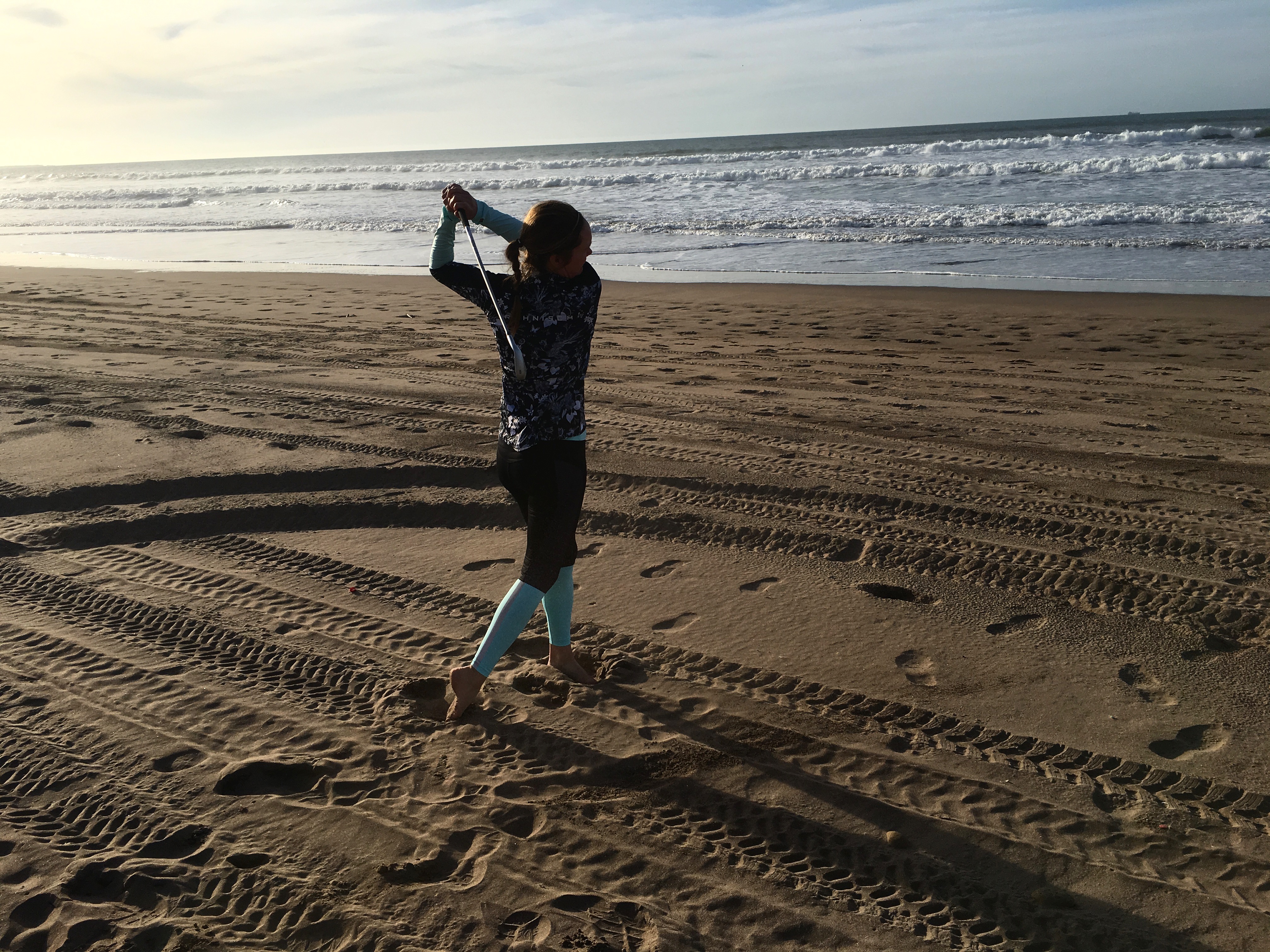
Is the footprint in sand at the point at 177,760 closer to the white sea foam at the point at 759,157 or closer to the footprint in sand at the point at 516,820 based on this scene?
the footprint in sand at the point at 516,820

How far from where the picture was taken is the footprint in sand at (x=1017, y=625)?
370cm

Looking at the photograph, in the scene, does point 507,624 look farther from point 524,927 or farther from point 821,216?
point 821,216

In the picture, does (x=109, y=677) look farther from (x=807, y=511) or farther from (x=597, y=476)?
(x=807, y=511)

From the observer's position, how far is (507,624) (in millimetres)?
3080

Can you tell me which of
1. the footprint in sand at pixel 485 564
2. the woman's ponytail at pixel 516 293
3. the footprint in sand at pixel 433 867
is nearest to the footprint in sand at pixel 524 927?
the footprint in sand at pixel 433 867

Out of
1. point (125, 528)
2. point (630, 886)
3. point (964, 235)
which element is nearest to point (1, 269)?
point (125, 528)

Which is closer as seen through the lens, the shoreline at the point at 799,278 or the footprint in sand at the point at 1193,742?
the footprint in sand at the point at 1193,742

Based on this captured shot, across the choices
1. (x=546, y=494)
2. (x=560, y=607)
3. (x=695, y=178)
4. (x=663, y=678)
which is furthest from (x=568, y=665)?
(x=695, y=178)

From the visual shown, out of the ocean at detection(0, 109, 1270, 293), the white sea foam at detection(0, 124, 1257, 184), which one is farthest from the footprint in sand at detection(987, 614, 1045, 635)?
the white sea foam at detection(0, 124, 1257, 184)

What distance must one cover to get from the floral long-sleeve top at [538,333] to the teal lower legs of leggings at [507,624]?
0.50 meters

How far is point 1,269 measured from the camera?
57.4 ft

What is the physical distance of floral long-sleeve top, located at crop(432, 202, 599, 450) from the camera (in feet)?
9.32

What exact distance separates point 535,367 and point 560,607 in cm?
94

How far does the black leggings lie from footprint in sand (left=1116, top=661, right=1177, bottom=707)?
2107 millimetres
